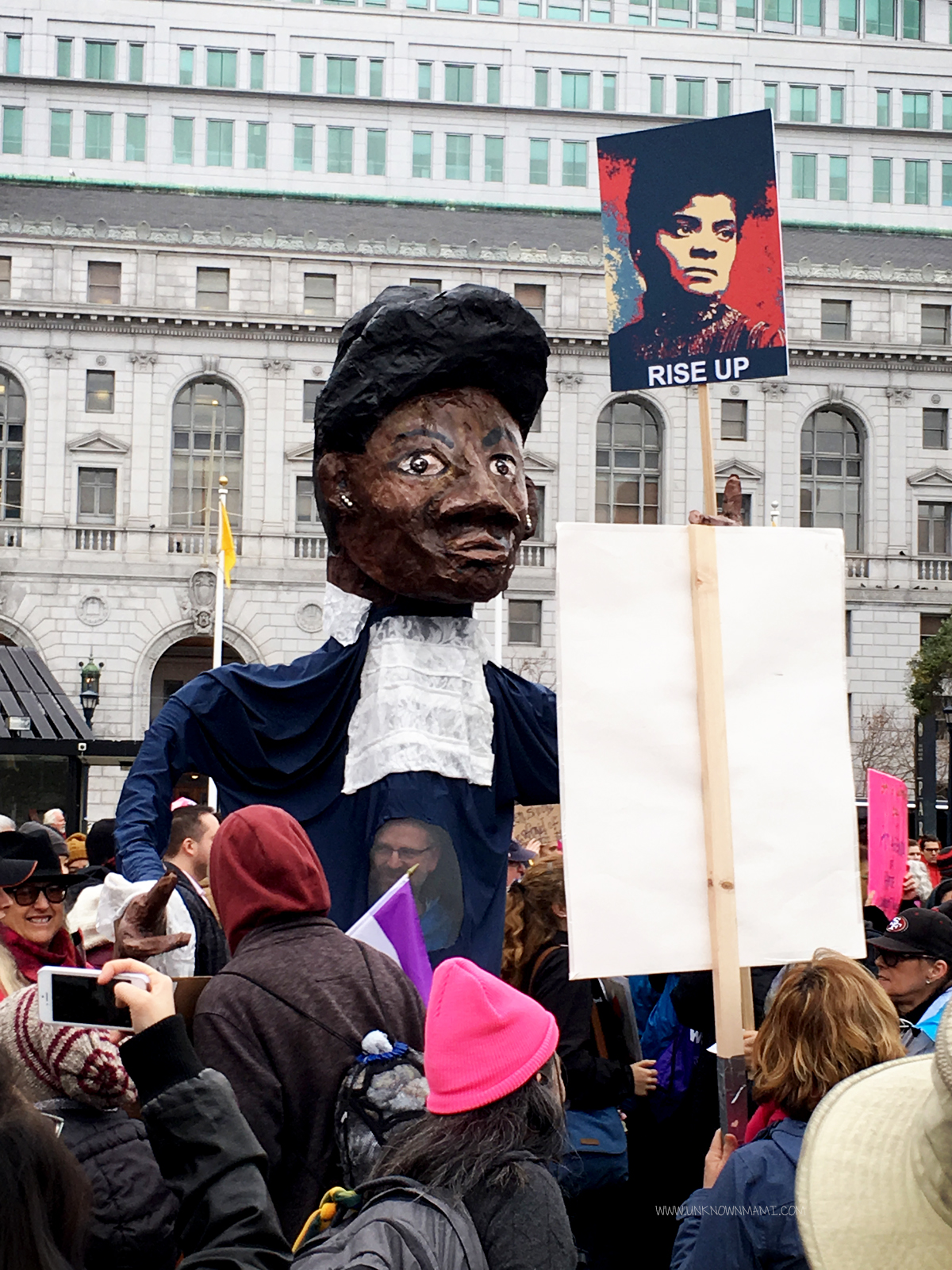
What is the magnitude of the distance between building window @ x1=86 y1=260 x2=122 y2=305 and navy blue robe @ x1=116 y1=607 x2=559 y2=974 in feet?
111

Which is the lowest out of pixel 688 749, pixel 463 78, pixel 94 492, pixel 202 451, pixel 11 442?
pixel 688 749

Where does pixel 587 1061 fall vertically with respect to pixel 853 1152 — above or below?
below

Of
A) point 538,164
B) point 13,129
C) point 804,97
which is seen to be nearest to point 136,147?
point 13,129

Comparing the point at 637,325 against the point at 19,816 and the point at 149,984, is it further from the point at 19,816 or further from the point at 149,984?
the point at 19,816

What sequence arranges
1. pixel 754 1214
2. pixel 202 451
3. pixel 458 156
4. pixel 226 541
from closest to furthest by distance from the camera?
pixel 754 1214, pixel 226 541, pixel 202 451, pixel 458 156

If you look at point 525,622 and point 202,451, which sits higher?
point 202,451

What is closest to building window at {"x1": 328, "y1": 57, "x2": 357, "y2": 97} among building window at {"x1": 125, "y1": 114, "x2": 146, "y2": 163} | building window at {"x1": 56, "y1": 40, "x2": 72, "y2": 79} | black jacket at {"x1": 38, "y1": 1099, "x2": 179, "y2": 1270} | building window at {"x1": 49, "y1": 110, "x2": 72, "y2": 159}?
building window at {"x1": 125, "y1": 114, "x2": 146, "y2": 163}

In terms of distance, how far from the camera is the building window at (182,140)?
43.9 m

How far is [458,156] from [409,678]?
42.2 m

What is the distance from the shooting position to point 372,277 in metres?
38.3

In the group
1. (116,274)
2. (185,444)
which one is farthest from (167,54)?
(185,444)

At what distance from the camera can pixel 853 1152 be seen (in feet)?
5.46

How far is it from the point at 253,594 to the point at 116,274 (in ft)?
27.0

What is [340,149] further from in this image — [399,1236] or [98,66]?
[399,1236]
